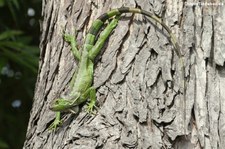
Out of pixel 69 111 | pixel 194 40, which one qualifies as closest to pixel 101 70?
pixel 69 111

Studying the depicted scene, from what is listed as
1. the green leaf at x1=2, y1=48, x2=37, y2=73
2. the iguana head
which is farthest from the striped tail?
the green leaf at x1=2, y1=48, x2=37, y2=73

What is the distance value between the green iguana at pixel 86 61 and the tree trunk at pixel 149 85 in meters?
0.04

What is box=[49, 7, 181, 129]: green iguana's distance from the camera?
330 cm

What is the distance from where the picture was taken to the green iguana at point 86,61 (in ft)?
10.8

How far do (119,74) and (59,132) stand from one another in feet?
1.61

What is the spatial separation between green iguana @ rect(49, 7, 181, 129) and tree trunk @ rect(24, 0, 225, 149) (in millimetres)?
42

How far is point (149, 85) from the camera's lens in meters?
3.15

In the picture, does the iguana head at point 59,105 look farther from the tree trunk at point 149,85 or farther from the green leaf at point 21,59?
the green leaf at point 21,59

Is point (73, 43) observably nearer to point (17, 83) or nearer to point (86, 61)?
point (86, 61)

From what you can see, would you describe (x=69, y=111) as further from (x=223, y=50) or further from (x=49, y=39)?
(x=223, y=50)

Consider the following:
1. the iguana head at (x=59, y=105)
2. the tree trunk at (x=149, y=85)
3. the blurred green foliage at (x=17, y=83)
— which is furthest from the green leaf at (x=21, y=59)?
the iguana head at (x=59, y=105)

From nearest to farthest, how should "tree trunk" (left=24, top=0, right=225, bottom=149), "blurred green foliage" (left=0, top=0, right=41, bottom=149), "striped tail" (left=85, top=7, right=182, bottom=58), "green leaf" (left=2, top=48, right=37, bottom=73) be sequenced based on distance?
"tree trunk" (left=24, top=0, right=225, bottom=149) → "striped tail" (left=85, top=7, right=182, bottom=58) → "green leaf" (left=2, top=48, right=37, bottom=73) → "blurred green foliage" (left=0, top=0, right=41, bottom=149)

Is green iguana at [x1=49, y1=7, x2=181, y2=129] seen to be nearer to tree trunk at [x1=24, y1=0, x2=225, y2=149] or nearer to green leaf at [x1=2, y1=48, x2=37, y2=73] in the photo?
tree trunk at [x1=24, y1=0, x2=225, y2=149]

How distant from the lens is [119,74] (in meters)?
3.21
